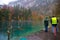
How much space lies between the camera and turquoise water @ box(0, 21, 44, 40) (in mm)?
3234

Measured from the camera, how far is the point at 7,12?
3273 mm

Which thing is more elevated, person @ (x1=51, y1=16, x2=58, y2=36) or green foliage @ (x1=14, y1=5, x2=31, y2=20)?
green foliage @ (x1=14, y1=5, x2=31, y2=20)

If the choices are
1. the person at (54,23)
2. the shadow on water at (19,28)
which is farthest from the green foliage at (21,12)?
the person at (54,23)

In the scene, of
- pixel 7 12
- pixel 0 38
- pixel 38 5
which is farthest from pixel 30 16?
pixel 0 38

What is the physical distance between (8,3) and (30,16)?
0.61 metres

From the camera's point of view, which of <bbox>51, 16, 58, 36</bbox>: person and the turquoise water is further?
<bbox>51, 16, 58, 36</bbox>: person

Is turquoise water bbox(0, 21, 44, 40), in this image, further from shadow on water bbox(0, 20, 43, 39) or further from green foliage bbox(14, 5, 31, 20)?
green foliage bbox(14, 5, 31, 20)

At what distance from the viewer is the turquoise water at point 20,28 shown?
10.6 feet

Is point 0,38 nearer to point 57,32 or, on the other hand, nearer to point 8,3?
point 8,3

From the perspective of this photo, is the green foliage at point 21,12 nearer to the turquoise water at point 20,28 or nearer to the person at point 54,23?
the turquoise water at point 20,28

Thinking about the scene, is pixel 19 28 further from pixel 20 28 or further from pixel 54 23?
pixel 54 23

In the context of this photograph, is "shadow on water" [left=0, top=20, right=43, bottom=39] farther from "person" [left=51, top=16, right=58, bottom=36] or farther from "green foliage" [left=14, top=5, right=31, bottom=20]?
"person" [left=51, top=16, right=58, bottom=36]

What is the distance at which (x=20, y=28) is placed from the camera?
3.27 meters

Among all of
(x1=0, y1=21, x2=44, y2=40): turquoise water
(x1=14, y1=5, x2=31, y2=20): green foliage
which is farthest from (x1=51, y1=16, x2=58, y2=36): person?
(x1=14, y1=5, x2=31, y2=20): green foliage
